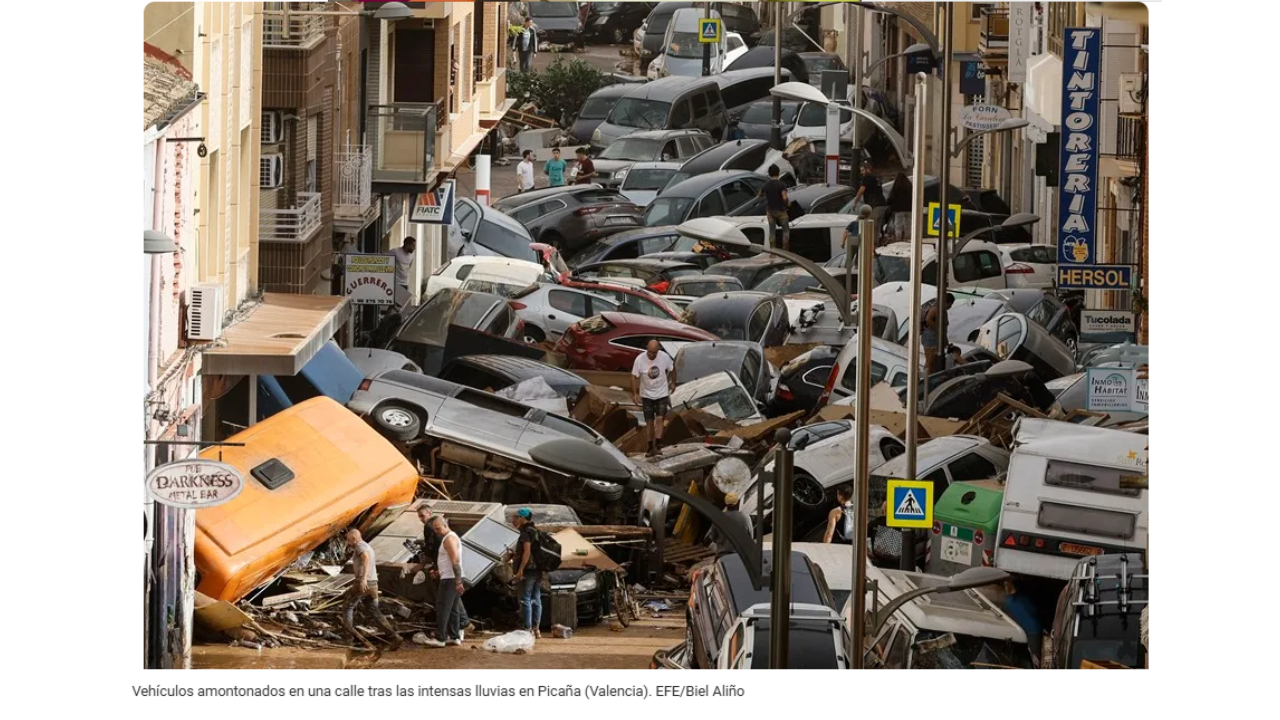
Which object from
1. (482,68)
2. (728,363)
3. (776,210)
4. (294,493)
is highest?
(482,68)

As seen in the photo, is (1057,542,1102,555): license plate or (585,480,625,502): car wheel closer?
(1057,542,1102,555): license plate

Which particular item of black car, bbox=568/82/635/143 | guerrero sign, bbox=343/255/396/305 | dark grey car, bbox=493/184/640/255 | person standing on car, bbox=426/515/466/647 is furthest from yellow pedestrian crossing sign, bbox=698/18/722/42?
person standing on car, bbox=426/515/466/647

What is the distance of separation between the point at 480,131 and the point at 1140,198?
1478 cm

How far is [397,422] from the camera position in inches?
990

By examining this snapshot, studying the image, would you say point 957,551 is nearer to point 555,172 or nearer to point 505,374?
point 505,374

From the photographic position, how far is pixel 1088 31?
31172 millimetres

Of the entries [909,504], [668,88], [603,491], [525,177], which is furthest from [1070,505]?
[668,88]

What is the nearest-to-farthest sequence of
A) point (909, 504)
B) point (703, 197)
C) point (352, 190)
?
Result: point (909, 504)
point (352, 190)
point (703, 197)

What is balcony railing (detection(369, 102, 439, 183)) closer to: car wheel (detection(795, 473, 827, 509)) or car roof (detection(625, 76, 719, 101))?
car wheel (detection(795, 473, 827, 509))

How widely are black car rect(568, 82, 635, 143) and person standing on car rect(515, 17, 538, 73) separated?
646 centimetres

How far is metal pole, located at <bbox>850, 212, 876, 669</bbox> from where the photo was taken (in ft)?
59.1

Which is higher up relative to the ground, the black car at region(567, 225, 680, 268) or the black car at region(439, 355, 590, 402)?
the black car at region(567, 225, 680, 268)

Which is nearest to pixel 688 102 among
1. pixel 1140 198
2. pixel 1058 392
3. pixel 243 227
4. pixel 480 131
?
pixel 480 131

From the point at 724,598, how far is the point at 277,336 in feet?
19.9
